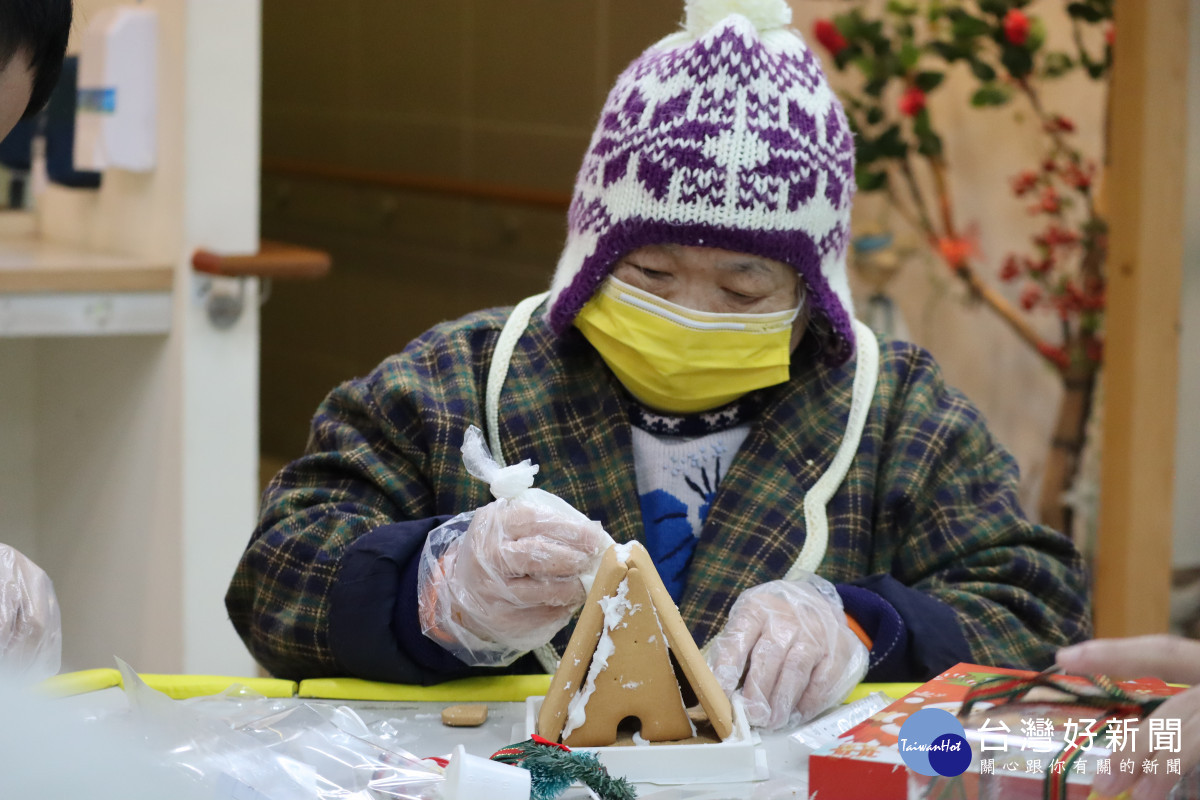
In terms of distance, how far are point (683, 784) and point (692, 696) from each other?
0.27 feet

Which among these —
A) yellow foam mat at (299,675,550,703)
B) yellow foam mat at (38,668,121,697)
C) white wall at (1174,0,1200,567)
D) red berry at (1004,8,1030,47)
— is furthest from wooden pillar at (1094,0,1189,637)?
yellow foam mat at (38,668,121,697)

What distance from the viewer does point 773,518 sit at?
148 cm

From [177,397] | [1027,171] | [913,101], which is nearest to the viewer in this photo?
[177,397]

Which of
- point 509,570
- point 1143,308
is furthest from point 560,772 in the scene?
point 1143,308

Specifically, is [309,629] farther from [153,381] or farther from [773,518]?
[153,381]

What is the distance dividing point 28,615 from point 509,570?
1.30 feet

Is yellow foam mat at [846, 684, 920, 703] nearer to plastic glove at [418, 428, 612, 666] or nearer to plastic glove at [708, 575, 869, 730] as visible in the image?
plastic glove at [708, 575, 869, 730]

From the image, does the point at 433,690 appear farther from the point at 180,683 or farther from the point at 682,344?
the point at 682,344

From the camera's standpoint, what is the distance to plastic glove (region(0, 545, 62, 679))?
105 centimetres

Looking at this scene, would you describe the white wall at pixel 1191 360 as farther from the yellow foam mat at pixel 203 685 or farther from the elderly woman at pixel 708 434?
the yellow foam mat at pixel 203 685

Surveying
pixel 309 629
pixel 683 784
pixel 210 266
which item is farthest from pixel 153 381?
pixel 683 784

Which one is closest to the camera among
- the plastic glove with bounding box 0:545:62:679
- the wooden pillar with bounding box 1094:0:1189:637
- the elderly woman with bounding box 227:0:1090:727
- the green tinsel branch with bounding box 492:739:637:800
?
the green tinsel branch with bounding box 492:739:637:800

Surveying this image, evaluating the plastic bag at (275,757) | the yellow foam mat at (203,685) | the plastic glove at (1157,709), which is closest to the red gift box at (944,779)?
the plastic glove at (1157,709)

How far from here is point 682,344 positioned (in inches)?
56.1
